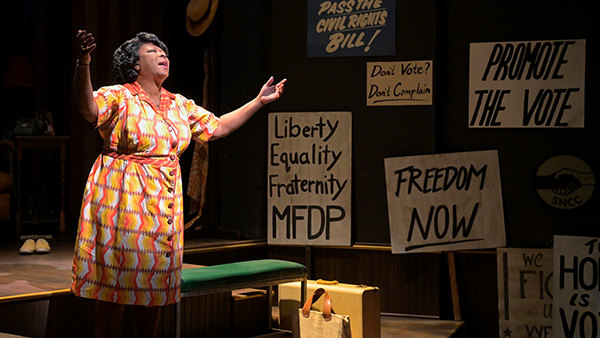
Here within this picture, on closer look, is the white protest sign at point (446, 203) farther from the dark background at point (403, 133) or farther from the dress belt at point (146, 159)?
the dress belt at point (146, 159)

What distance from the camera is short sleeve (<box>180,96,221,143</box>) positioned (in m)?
3.72

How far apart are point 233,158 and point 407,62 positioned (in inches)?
58.0

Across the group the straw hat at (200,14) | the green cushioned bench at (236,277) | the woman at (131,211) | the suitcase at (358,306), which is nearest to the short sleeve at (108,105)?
the woman at (131,211)

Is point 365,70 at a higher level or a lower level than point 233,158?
higher

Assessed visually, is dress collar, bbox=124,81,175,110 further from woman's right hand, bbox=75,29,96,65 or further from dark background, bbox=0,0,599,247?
dark background, bbox=0,0,599,247

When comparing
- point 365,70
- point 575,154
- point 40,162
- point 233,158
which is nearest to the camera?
point 575,154

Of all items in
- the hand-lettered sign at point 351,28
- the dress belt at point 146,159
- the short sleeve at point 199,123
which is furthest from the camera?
the hand-lettered sign at point 351,28

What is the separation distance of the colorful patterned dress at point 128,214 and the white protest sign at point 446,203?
2.23 m

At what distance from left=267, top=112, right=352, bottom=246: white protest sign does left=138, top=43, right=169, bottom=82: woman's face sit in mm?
2126

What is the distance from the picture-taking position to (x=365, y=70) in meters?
5.45

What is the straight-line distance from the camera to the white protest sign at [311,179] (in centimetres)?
545

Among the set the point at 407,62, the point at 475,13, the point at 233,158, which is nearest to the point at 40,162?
the point at 233,158

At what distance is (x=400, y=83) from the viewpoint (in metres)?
5.34

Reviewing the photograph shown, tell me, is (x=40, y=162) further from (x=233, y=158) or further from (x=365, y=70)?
(x=365, y=70)
